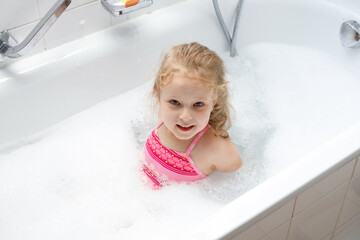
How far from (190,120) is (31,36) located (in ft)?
1.57

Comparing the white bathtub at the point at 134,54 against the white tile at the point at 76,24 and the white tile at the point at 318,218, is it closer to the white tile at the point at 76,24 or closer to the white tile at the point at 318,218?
the white tile at the point at 76,24

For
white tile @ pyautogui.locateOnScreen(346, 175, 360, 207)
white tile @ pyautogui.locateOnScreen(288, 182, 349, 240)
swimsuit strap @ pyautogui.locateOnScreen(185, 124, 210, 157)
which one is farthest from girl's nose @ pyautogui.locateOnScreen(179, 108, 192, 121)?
white tile @ pyautogui.locateOnScreen(346, 175, 360, 207)

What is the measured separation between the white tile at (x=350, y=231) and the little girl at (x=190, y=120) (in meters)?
0.43

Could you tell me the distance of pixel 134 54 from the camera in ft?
5.47

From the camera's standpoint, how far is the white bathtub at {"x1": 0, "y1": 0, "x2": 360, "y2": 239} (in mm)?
→ 1522

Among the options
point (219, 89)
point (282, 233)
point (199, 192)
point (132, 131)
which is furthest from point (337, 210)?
point (132, 131)

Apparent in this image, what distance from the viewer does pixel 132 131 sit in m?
1.63

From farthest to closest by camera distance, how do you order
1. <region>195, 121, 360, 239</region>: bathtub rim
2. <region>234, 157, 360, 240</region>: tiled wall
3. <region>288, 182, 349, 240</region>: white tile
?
<region>288, 182, 349, 240</region>: white tile
<region>234, 157, 360, 240</region>: tiled wall
<region>195, 121, 360, 239</region>: bathtub rim

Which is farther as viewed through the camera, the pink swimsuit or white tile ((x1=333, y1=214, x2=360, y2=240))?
white tile ((x1=333, y1=214, x2=360, y2=240))

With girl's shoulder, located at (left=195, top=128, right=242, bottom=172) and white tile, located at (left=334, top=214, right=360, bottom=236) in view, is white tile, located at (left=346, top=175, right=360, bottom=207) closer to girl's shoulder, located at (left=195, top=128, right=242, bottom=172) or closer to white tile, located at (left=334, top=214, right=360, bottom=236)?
white tile, located at (left=334, top=214, right=360, bottom=236)

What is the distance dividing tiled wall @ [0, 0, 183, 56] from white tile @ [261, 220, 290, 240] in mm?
828

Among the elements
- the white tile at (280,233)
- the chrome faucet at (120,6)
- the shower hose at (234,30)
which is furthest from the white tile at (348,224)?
the chrome faucet at (120,6)

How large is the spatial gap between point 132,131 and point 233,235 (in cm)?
68

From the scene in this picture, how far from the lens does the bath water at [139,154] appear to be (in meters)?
1.38
